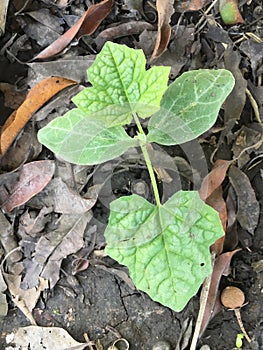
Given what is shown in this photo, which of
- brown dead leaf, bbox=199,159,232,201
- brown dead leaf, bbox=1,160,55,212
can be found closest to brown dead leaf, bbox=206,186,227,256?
brown dead leaf, bbox=199,159,232,201

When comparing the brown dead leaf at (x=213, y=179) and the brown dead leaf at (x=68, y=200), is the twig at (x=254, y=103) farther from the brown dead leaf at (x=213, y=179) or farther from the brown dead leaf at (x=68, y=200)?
the brown dead leaf at (x=68, y=200)

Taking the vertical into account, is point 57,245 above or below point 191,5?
below

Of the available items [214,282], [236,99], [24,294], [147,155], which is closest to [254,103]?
[236,99]

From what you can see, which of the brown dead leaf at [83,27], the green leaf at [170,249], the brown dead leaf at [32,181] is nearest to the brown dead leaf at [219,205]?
the green leaf at [170,249]

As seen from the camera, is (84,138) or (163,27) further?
(163,27)

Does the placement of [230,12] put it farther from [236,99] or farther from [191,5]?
[236,99]

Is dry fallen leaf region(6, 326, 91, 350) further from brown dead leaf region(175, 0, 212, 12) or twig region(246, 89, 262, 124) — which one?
brown dead leaf region(175, 0, 212, 12)
